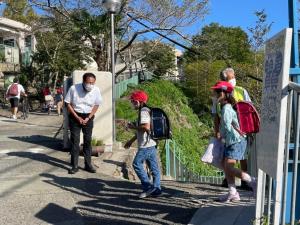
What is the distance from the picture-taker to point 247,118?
18.0 ft

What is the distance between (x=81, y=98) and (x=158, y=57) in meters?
20.2

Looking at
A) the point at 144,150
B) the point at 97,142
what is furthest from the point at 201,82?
→ the point at 144,150

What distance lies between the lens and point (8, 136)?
43.5ft

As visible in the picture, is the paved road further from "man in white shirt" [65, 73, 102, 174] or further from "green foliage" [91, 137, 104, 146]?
"green foliage" [91, 137, 104, 146]

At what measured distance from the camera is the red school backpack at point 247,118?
545 centimetres

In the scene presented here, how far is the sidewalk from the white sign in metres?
1.57

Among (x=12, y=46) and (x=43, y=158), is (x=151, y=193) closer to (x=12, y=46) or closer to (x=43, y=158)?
(x=43, y=158)

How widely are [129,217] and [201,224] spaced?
969 millimetres

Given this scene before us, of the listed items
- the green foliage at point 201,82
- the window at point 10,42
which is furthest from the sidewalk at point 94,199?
the window at point 10,42

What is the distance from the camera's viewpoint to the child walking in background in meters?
5.89

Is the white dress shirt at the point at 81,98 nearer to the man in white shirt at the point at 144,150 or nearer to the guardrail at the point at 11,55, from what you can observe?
the man in white shirt at the point at 144,150

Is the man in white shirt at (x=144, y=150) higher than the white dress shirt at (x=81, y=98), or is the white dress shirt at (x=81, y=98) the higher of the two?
the white dress shirt at (x=81, y=98)

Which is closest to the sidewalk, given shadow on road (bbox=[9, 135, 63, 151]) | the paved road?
the paved road

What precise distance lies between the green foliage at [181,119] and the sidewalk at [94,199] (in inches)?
271
